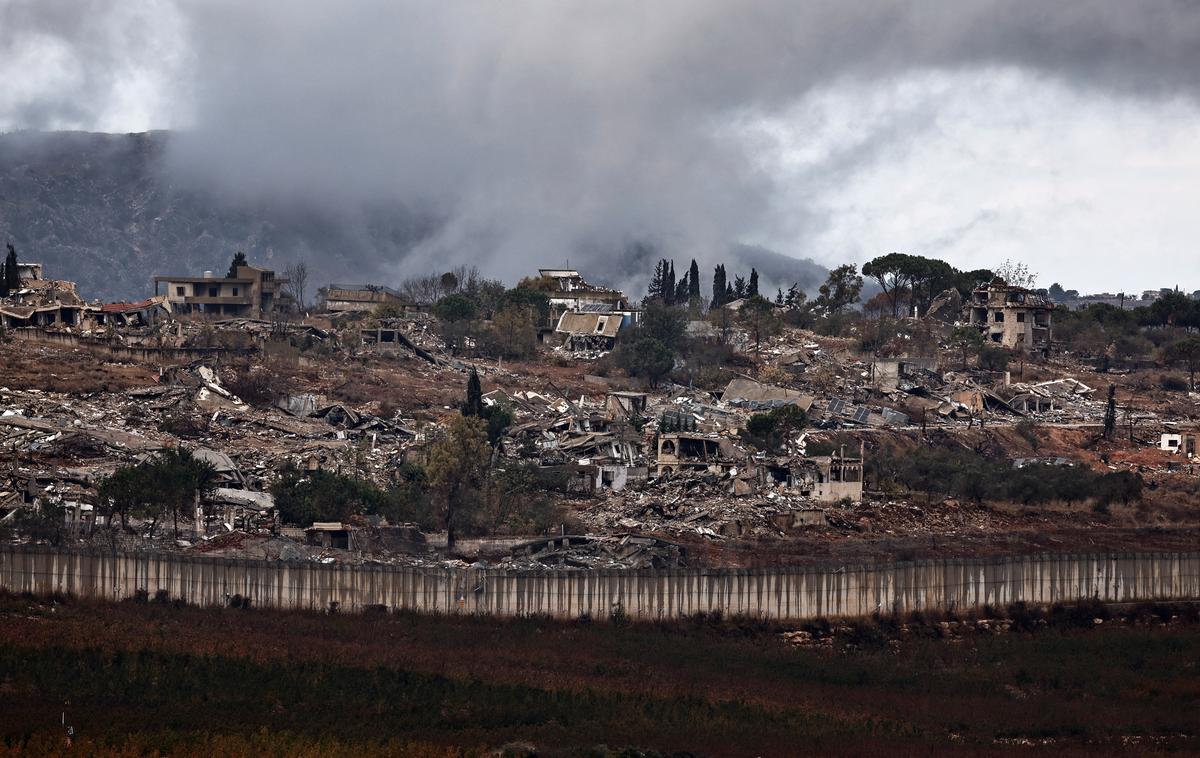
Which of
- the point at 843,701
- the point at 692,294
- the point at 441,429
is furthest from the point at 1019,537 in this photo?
the point at 692,294

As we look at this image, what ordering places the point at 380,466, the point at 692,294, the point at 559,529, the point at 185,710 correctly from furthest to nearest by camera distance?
the point at 692,294, the point at 380,466, the point at 559,529, the point at 185,710

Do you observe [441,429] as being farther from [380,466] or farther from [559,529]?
[559,529]

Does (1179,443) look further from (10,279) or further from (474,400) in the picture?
(10,279)

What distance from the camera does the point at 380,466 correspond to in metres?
58.4

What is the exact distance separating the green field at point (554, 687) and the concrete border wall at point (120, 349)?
106 ft

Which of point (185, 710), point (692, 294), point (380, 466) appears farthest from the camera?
point (692, 294)

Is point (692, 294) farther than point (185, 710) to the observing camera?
Yes

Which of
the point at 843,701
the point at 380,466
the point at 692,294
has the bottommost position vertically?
the point at 843,701

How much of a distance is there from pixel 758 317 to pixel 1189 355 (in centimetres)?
2203

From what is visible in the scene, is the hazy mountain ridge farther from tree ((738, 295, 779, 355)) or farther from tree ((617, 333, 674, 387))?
tree ((617, 333, 674, 387))

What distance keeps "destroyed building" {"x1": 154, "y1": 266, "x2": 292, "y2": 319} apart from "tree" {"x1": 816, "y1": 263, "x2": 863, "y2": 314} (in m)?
33.0

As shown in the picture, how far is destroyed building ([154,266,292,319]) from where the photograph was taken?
90562mm

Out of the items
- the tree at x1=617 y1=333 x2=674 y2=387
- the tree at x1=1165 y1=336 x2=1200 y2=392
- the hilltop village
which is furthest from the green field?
the tree at x1=1165 y1=336 x2=1200 y2=392

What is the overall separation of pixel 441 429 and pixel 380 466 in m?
6.27
